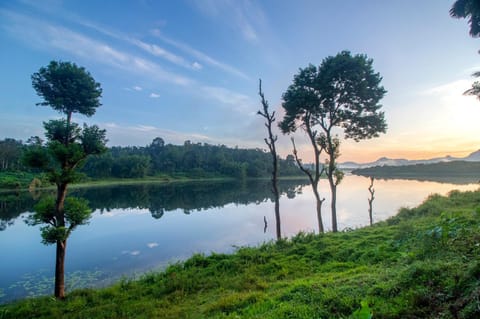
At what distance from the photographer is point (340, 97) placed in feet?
43.1

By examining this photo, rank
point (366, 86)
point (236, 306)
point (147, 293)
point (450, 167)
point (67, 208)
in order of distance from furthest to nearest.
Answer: point (450, 167)
point (366, 86)
point (67, 208)
point (147, 293)
point (236, 306)

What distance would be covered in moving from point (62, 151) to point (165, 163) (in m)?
95.7

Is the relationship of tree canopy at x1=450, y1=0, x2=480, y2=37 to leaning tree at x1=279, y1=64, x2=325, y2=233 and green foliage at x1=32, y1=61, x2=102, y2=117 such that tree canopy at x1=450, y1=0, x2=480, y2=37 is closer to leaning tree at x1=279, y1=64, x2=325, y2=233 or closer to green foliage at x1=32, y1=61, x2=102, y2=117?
leaning tree at x1=279, y1=64, x2=325, y2=233

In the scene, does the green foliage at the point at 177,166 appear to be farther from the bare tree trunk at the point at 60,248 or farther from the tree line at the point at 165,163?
the bare tree trunk at the point at 60,248

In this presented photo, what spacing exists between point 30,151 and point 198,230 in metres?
13.1

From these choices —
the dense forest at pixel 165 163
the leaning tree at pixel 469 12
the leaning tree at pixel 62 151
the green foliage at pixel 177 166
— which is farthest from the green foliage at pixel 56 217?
the green foliage at pixel 177 166

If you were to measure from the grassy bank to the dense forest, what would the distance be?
5783 centimetres

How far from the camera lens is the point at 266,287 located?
19.9 ft

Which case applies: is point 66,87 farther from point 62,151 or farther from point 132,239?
point 132,239

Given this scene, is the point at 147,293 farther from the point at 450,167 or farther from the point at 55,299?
the point at 450,167

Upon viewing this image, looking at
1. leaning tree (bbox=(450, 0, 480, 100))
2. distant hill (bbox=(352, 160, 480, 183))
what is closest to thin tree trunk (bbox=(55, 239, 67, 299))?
leaning tree (bbox=(450, 0, 480, 100))

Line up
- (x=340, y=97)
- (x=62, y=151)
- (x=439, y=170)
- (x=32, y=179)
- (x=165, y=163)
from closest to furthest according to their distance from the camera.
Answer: (x=62, y=151) < (x=340, y=97) < (x=32, y=179) < (x=439, y=170) < (x=165, y=163)

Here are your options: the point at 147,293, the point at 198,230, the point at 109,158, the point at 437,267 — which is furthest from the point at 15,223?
the point at 109,158

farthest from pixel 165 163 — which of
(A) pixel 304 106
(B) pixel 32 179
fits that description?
(A) pixel 304 106
